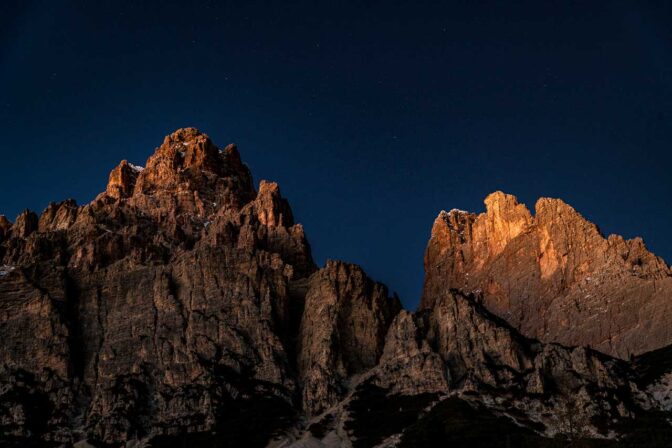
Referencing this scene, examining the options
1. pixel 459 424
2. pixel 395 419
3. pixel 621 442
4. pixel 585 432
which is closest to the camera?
pixel 621 442

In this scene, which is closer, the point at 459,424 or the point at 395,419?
the point at 459,424

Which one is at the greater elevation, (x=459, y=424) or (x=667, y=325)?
(x=667, y=325)

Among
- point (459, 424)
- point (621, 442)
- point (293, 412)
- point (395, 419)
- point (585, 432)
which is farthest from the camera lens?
point (293, 412)

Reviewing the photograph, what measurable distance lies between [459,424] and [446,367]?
30.4 m

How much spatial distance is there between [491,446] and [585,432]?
1517 centimetres

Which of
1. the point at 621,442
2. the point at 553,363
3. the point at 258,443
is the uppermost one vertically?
the point at 553,363

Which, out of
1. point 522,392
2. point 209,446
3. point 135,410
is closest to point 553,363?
point 522,392

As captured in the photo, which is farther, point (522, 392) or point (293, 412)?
point (293, 412)

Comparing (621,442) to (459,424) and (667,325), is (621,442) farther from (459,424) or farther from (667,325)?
(667,325)

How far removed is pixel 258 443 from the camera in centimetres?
18100

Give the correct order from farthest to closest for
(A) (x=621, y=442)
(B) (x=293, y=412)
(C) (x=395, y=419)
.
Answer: (B) (x=293, y=412), (C) (x=395, y=419), (A) (x=621, y=442)

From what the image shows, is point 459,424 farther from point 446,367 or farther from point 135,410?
point 135,410

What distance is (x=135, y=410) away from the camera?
198 metres

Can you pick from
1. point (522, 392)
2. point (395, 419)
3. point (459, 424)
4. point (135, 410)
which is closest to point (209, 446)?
point (135, 410)
